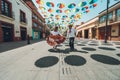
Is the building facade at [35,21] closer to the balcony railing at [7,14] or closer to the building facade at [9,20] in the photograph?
the building facade at [9,20]

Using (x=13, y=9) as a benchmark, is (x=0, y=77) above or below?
below

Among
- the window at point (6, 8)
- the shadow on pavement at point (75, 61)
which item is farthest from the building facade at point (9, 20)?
the shadow on pavement at point (75, 61)

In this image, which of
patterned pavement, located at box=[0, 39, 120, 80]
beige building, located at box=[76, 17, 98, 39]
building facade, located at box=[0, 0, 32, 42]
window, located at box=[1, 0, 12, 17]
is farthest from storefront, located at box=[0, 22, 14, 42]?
beige building, located at box=[76, 17, 98, 39]

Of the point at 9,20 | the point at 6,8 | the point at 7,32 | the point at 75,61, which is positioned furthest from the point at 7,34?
the point at 75,61

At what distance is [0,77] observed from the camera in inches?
86.3

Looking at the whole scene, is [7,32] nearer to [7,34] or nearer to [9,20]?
[7,34]

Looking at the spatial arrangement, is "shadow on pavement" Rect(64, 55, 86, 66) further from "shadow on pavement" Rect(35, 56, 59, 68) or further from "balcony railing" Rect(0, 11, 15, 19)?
"balcony railing" Rect(0, 11, 15, 19)

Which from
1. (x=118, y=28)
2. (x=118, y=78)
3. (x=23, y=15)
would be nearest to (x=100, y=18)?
(x=118, y=28)

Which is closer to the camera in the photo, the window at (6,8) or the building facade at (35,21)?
the window at (6,8)

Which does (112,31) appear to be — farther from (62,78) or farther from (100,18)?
(62,78)

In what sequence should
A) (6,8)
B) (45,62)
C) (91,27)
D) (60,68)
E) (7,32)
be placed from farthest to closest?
(91,27), (7,32), (6,8), (45,62), (60,68)

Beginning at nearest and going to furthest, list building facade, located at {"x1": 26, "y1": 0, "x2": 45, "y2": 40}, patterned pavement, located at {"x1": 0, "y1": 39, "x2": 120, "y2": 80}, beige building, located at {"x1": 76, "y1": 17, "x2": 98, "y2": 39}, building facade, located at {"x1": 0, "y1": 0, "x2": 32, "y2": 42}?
patterned pavement, located at {"x1": 0, "y1": 39, "x2": 120, "y2": 80}, building facade, located at {"x1": 0, "y1": 0, "x2": 32, "y2": 42}, beige building, located at {"x1": 76, "y1": 17, "x2": 98, "y2": 39}, building facade, located at {"x1": 26, "y1": 0, "x2": 45, "y2": 40}

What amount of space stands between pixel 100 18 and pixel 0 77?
967 inches

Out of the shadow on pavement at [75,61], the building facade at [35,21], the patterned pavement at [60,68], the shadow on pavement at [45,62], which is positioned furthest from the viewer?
the building facade at [35,21]
